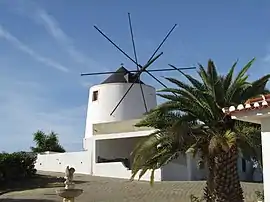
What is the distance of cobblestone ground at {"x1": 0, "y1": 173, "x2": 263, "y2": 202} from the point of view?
2475 cm

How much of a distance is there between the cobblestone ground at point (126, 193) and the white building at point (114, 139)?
129 inches

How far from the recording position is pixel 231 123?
15.7 metres

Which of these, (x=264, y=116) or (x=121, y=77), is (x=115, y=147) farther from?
(x=264, y=116)

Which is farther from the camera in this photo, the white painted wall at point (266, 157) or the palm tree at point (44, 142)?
the palm tree at point (44, 142)

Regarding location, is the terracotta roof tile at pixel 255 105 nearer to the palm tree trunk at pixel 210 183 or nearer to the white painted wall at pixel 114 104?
the palm tree trunk at pixel 210 183

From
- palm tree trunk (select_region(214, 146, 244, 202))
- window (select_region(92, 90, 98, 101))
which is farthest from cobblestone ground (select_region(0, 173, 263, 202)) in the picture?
window (select_region(92, 90, 98, 101))

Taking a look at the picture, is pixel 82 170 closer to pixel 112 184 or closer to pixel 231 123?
pixel 112 184

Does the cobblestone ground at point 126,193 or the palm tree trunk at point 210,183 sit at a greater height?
the palm tree trunk at point 210,183

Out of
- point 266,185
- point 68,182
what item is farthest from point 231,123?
point 68,182

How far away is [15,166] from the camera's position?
111ft

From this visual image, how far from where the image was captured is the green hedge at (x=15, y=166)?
107ft

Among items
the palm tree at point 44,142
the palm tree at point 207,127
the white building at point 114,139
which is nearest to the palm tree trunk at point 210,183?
the palm tree at point 207,127

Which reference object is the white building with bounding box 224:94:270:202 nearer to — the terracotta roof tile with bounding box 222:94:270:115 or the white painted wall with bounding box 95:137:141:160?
the terracotta roof tile with bounding box 222:94:270:115

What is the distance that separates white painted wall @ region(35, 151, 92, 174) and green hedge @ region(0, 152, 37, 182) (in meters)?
4.16
